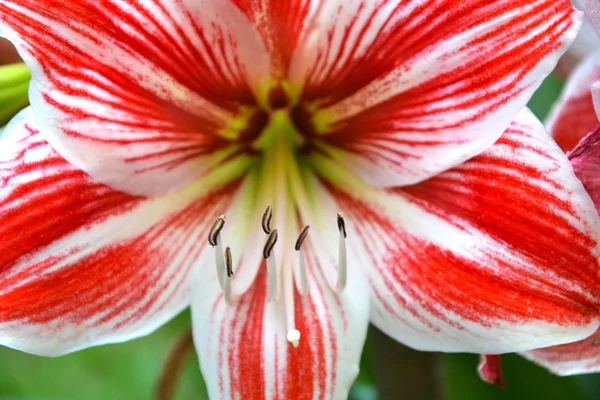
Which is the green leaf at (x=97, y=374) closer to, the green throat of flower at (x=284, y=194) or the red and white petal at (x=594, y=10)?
the green throat of flower at (x=284, y=194)

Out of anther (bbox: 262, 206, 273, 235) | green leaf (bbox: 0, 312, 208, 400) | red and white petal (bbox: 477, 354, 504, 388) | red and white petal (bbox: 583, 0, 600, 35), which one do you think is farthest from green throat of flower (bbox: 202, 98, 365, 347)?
green leaf (bbox: 0, 312, 208, 400)

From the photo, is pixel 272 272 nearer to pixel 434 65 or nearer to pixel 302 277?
pixel 302 277

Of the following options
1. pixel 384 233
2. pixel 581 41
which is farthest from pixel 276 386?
pixel 581 41

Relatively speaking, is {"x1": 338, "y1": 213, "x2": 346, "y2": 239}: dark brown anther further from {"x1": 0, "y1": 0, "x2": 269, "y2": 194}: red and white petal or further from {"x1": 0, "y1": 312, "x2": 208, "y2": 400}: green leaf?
{"x1": 0, "y1": 312, "x2": 208, "y2": 400}: green leaf

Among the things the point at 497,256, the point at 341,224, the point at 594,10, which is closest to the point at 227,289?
the point at 341,224

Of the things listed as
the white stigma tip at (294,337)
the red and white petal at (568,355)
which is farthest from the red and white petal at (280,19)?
the red and white petal at (568,355)

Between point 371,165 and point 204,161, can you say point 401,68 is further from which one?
point 204,161
